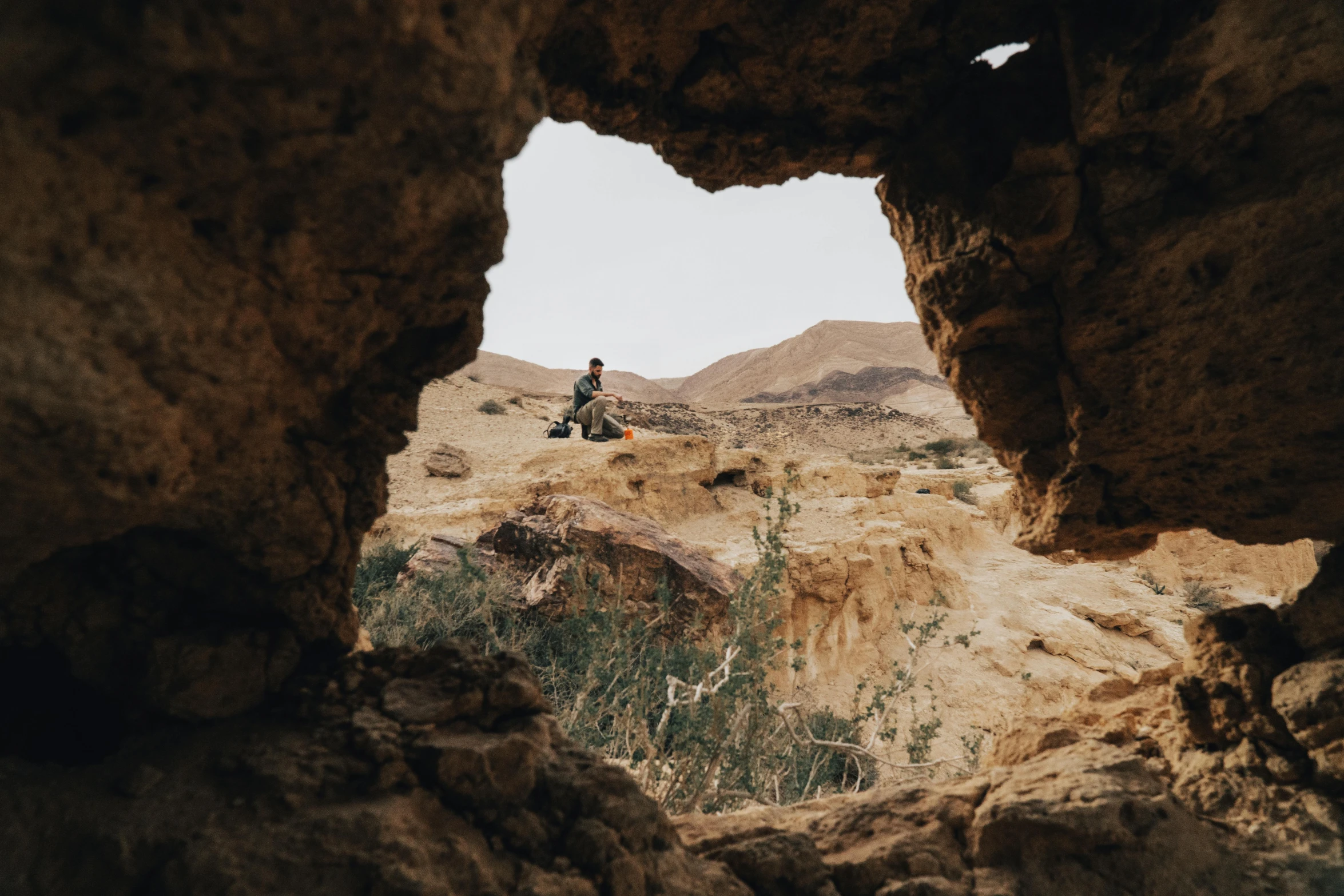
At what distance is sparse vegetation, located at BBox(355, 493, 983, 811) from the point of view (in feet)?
11.5

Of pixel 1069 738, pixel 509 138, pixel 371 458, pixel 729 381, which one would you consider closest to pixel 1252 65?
pixel 509 138

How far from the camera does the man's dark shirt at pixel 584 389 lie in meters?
11.5

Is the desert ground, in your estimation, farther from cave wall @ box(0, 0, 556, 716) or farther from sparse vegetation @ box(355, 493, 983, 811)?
cave wall @ box(0, 0, 556, 716)

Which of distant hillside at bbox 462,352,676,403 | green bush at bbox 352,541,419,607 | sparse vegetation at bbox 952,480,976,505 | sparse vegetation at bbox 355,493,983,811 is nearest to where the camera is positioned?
sparse vegetation at bbox 355,493,983,811

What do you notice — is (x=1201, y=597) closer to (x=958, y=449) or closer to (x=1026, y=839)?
(x=1026, y=839)

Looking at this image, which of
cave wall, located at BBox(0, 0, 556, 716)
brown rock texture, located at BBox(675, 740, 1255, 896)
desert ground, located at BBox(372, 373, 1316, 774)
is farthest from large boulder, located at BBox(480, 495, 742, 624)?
cave wall, located at BBox(0, 0, 556, 716)

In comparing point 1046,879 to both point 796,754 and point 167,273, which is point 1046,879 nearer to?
point 796,754

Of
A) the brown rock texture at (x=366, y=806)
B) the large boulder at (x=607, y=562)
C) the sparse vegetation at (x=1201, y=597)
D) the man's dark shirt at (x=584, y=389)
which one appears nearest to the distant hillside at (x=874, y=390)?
the sparse vegetation at (x=1201, y=597)

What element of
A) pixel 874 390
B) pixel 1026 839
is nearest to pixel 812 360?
pixel 874 390

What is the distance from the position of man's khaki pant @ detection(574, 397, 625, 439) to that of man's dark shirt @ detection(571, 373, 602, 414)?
11 centimetres

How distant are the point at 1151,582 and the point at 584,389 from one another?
32.7ft

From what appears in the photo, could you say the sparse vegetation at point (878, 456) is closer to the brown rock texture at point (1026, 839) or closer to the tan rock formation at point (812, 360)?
the brown rock texture at point (1026, 839)

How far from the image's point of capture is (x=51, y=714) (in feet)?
5.51

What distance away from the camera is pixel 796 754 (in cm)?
398
